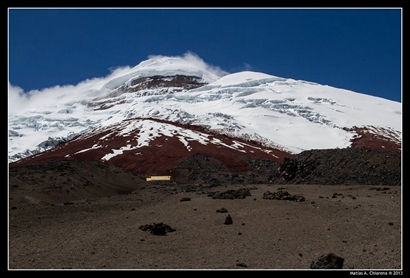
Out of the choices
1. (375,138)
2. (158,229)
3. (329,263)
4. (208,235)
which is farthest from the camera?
(375,138)

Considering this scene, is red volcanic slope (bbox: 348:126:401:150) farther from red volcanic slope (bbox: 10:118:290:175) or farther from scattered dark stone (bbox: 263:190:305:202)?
scattered dark stone (bbox: 263:190:305:202)

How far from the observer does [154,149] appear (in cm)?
9869

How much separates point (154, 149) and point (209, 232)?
78477mm

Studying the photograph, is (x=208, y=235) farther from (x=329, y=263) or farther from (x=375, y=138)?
(x=375, y=138)

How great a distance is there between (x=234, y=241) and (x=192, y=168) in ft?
186

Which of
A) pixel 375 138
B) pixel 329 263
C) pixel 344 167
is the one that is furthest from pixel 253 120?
pixel 329 263

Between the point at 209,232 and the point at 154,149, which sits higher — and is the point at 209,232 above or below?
below

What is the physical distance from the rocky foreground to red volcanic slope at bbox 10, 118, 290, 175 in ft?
157

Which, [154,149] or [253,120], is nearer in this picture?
[154,149]

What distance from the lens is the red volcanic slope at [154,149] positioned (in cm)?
8680

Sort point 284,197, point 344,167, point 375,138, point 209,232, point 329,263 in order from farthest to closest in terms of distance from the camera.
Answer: point 375,138, point 344,167, point 284,197, point 209,232, point 329,263

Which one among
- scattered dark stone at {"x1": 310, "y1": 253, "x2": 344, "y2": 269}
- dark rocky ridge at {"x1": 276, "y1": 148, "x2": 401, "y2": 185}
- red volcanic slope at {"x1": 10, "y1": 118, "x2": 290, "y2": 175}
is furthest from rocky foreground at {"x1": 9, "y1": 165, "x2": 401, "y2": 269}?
red volcanic slope at {"x1": 10, "y1": 118, "x2": 290, "y2": 175}

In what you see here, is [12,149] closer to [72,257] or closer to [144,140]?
[144,140]

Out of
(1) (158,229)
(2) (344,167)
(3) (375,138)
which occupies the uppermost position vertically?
(3) (375,138)
